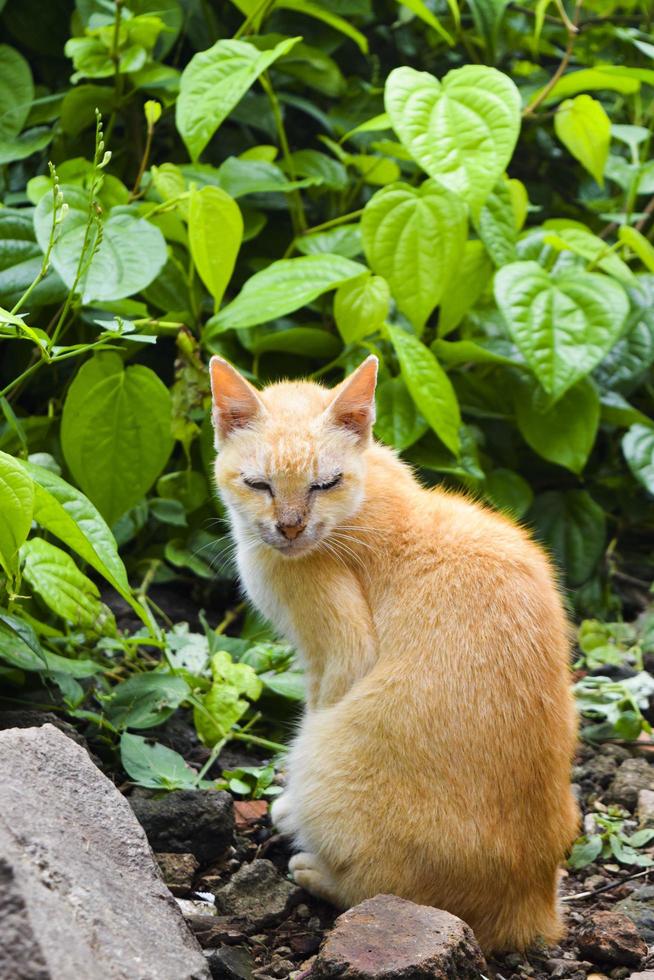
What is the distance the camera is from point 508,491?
4.90 metres

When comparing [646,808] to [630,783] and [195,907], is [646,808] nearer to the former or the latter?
[630,783]

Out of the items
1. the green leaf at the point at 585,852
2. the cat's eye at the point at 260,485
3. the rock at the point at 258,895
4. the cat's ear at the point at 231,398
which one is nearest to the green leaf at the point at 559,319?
the cat's ear at the point at 231,398

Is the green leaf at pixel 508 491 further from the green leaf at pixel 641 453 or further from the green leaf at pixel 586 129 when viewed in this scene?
the green leaf at pixel 586 129

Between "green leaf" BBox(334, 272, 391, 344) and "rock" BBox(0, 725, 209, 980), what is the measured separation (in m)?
2.25

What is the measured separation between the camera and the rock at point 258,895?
2889mm

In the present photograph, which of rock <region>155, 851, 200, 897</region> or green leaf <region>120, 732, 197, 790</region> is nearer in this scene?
rock <region>155, 851, 200, 897</region>

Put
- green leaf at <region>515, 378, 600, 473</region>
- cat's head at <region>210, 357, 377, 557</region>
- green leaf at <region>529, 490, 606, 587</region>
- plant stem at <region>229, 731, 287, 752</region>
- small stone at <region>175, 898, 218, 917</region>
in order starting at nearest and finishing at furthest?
small stone at <region>175, 898, 218, 917</region> < cat's head at <region>210, 357, 377, 557</region> < plant stem at <region>229, 731, 287, 752</region> < green leaf at <region>515, 378, 600, 473</region> < green leaf at <region>529, 490, 606, 587</region>

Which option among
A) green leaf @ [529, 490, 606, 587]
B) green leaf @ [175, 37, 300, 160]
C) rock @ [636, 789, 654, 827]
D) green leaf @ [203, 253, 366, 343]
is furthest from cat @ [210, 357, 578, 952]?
green leaf @ [529, 490, 606, 587]

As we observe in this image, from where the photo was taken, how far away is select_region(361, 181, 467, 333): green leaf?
427 cm

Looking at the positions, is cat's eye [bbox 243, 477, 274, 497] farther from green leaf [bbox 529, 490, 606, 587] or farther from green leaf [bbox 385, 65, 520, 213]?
green leaf [bbox 529, 490, 606, 587]

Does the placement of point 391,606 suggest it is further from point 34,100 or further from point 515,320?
point 34,100

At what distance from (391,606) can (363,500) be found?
0.35 meters

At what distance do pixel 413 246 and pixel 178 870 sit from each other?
247cm

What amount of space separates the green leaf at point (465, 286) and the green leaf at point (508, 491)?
2.30ft
